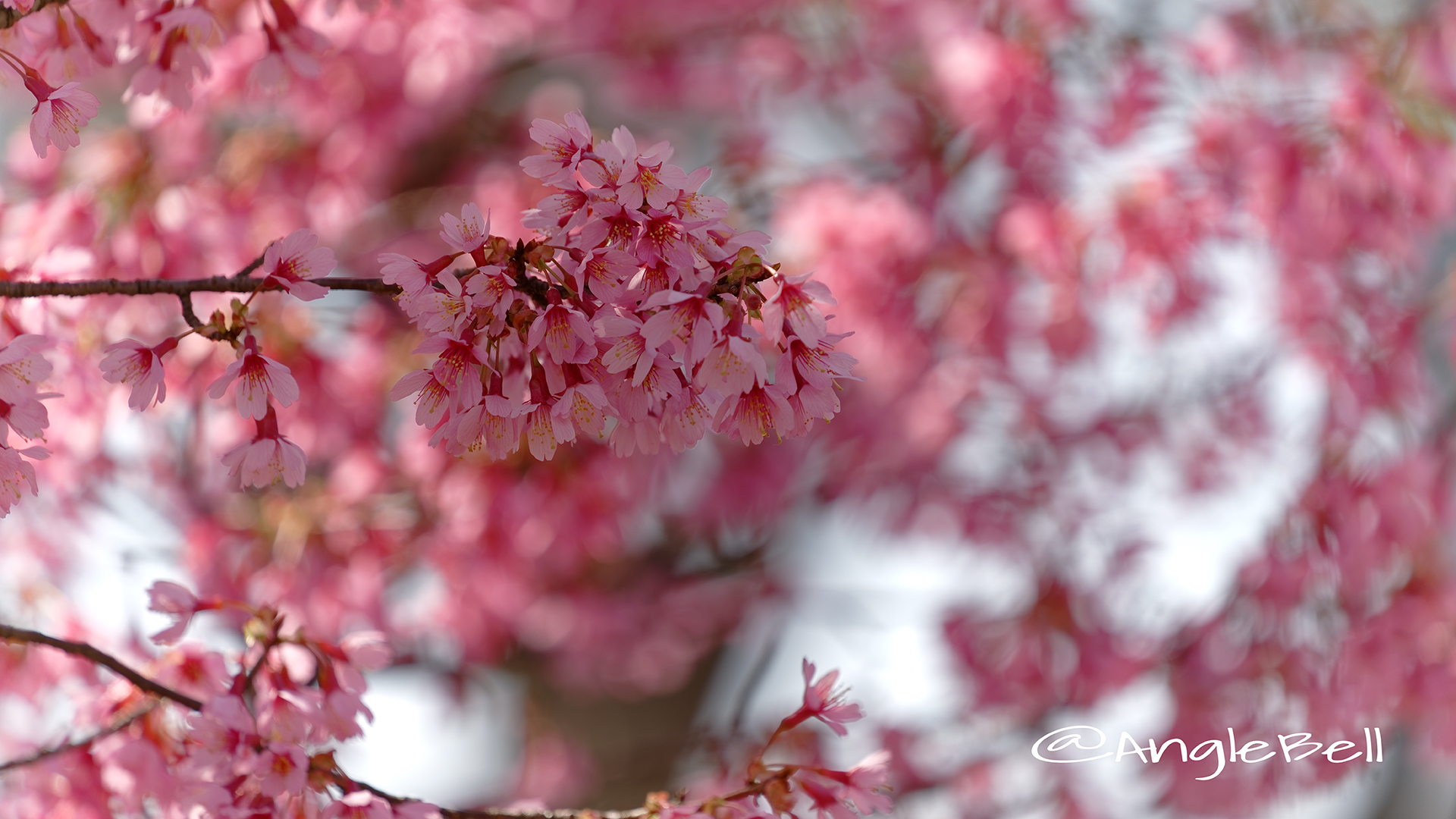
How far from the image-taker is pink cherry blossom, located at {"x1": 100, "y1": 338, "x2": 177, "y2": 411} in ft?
3.41

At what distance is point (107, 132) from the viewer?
7.00ft

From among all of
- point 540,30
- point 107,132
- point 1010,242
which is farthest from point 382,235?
point 1010,242

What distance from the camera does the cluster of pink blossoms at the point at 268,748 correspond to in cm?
107

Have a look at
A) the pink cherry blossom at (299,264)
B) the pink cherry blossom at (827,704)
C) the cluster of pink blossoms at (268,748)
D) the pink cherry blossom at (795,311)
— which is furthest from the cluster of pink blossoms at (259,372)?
the pink cherry blossom at (827,704)

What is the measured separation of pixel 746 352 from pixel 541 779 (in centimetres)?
308

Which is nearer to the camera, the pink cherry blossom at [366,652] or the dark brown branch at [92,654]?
the dark brown branch at [92,654]

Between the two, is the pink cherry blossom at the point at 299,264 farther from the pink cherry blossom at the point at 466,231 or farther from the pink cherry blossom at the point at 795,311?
the pink cherry blossom at the point at 795,311

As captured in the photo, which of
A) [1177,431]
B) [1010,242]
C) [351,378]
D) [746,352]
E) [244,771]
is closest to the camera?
[746,352]

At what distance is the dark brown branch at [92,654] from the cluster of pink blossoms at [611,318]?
419 millimetres

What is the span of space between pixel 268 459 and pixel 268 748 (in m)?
0.30

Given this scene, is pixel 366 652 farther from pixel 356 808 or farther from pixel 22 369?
pixel 22 369

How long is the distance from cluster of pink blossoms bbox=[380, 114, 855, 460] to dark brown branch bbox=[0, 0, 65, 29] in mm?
554

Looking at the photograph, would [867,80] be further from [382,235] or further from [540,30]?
[382,235]
